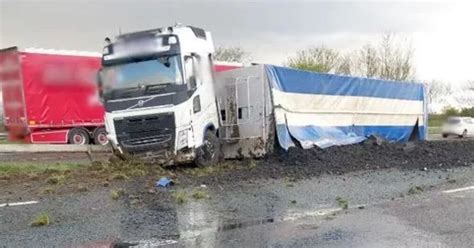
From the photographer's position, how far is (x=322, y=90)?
16016 mm

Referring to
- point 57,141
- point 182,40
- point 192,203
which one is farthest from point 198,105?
point 57,141

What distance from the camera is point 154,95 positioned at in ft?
38.3

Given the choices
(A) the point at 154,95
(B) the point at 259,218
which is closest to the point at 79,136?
(A) the point at 154,95

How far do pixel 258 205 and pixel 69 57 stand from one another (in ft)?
41.1

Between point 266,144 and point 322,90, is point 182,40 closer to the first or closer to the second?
point 266,144

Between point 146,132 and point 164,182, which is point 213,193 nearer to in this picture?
point 164,182

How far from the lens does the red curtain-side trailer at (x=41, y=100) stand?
18.8m

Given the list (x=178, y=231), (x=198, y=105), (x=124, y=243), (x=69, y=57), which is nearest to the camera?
(x=124, y=243)

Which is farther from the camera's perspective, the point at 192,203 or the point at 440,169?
the point at 440,169

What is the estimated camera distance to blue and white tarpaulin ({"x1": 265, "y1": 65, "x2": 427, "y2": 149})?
14.2 m

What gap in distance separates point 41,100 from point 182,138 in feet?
32.1

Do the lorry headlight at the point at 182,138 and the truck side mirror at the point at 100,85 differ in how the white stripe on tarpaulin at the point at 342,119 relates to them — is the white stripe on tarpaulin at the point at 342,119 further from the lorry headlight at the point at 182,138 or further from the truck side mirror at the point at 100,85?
the truck side mirror at the point at 100,85

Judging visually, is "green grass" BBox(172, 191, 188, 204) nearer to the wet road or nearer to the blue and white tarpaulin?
the wet road

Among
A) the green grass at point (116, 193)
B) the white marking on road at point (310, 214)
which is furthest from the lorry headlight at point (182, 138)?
the white marking on road at point (310, 214)
